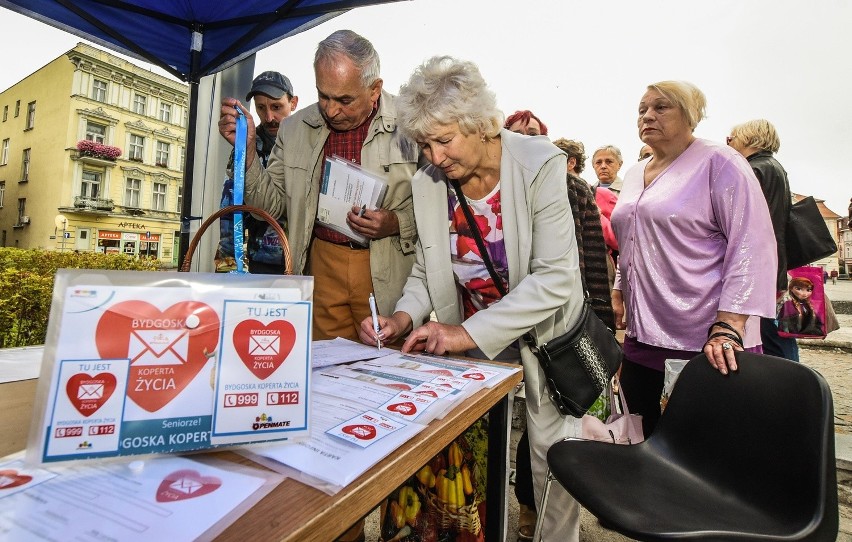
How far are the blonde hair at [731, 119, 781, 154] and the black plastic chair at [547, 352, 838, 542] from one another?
1567 millimetres

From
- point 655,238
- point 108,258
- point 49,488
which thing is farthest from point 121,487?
point 108,258

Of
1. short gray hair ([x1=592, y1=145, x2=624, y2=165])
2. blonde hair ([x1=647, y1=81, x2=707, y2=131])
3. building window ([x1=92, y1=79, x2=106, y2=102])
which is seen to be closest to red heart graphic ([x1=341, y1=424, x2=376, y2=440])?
blonde hair ([x1=647, y1=81, x2=707, y2=131])

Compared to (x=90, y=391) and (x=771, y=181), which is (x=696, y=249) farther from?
(x=90, y=391)

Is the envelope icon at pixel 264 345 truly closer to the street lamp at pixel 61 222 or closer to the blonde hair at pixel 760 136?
the blonde hair at pixel 760 136

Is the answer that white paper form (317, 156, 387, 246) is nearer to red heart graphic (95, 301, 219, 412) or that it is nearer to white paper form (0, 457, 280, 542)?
red heart graphic (95, 301, 219, 412)

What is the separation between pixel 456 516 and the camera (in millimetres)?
1518

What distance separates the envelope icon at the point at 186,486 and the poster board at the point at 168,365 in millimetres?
64

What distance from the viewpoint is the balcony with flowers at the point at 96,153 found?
30312 mm

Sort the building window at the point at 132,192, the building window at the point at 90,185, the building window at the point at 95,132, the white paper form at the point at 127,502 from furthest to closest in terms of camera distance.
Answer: the building window at the point at 132,192, the building window at the point at 95,132, the building window at the point at 90,185, the white paper form at the point at 127,502

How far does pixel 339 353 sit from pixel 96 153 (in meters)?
38.2

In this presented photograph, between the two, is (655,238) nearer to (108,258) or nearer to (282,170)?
(282,170)

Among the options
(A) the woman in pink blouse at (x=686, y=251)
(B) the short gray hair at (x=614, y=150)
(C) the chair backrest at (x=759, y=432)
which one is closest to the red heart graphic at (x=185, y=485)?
(C) the chair backrest at (x=759, y=432)

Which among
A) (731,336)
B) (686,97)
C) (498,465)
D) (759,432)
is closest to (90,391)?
(498,465)

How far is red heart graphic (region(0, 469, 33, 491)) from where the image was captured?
0.51 metres
